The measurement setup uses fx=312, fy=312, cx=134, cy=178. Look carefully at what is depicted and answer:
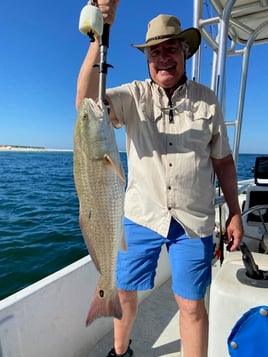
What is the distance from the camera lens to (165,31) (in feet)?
5.83

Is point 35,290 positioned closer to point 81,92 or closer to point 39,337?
point 39,337

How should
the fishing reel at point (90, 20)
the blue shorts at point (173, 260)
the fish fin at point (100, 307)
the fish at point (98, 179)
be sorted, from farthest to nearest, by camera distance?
the blue shorts at point (173, 260), the fish fin at point (100, 307), the fish at point (98, 179), the fishing reel at point (90, 20)

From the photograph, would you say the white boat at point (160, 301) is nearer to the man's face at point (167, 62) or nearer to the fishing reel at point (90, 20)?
the man's face at point (167, 62)

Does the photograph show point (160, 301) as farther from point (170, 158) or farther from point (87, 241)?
point (87, 241)

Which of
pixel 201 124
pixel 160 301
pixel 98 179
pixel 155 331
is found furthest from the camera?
pixel 160 301

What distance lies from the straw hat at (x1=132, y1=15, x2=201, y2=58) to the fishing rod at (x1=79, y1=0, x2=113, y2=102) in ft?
1.33

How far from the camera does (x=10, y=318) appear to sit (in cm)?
Answer: 186

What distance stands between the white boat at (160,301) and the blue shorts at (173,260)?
0.16 metres

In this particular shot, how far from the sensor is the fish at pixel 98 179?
1.36 meters

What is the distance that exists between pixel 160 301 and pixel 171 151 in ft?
6.29

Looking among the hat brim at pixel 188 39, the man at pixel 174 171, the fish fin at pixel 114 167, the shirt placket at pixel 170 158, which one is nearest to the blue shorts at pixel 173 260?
the man at pixel 174 171

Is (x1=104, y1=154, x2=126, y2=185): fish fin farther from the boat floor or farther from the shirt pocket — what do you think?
the boat floor

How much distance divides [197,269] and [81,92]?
121 cm

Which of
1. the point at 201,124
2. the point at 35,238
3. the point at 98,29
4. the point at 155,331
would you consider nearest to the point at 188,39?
the point at 201,124
